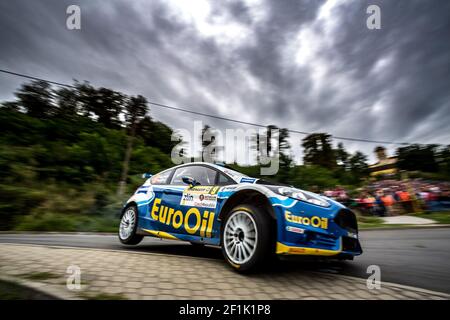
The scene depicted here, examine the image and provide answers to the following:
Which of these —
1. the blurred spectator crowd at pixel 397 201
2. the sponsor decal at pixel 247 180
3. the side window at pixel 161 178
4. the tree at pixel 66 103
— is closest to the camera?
the sponsor decal at pixel 247 180

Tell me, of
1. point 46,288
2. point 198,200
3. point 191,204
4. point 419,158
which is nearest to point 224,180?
point 198,200

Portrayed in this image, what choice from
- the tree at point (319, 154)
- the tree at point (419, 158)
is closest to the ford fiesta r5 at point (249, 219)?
the tree at point (319, 154)

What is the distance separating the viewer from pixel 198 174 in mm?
4379

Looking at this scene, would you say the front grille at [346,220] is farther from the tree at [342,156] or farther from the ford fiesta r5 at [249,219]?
the tree at [342,156]

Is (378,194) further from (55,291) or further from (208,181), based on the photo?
(55,291)

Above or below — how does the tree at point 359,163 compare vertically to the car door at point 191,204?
above

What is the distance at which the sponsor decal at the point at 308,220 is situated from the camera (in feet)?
9.70

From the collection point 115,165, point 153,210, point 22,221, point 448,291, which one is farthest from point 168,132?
point 448,291

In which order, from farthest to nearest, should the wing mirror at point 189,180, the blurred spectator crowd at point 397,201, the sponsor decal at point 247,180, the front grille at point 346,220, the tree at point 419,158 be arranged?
the tree at point 419,158, the blurred spectator crowd at point 397,201, the wing mirror at point 189,180, the sponsor decal at point 247,180, the front grille at point 346,220

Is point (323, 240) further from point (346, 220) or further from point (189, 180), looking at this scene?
point (189, 180)

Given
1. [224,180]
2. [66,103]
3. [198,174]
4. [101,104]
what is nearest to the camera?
[224,180]

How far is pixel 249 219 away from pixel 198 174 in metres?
1.43

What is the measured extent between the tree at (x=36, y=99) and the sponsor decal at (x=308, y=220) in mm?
26954

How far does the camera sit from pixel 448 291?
8.96 feet
